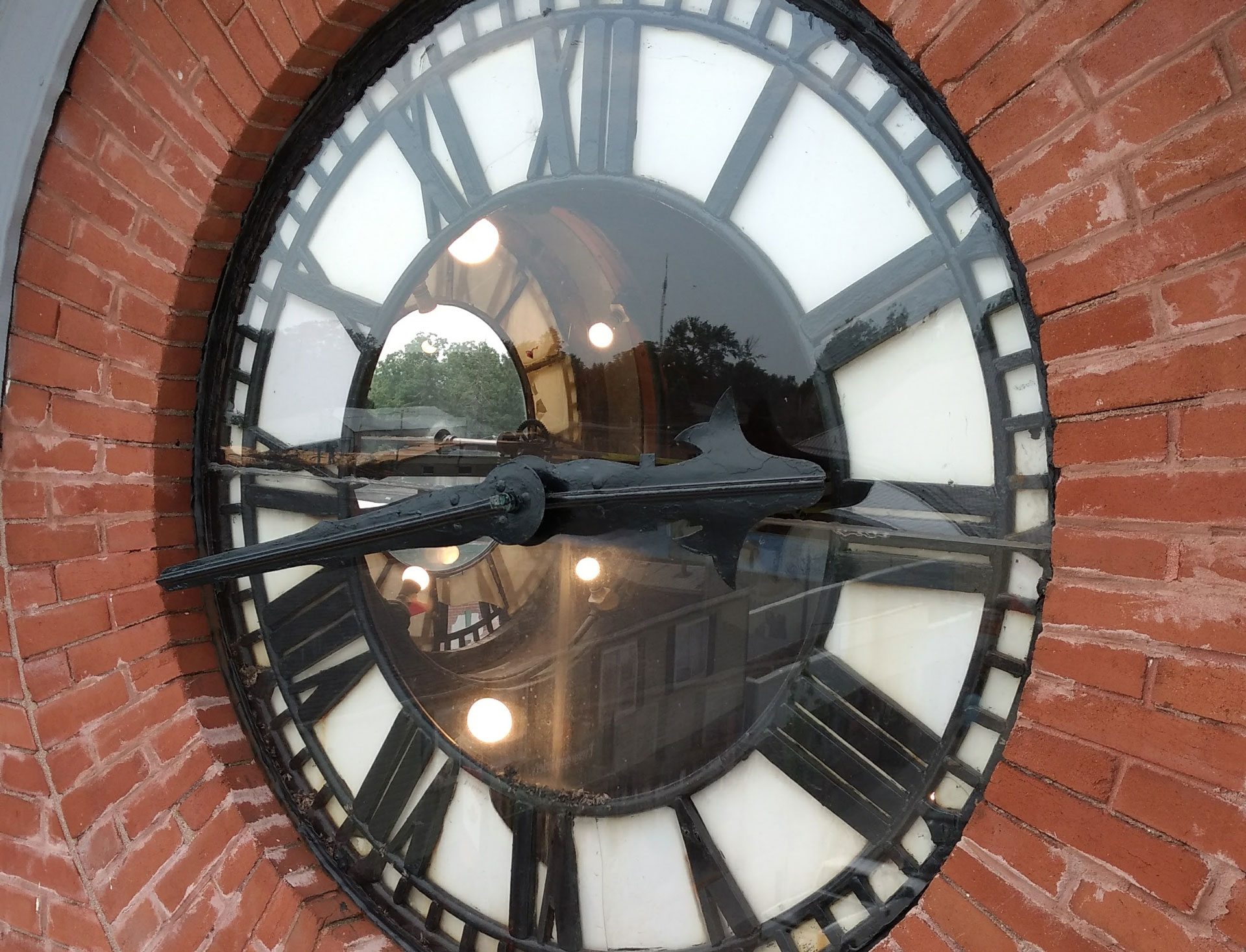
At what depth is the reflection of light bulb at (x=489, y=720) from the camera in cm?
135

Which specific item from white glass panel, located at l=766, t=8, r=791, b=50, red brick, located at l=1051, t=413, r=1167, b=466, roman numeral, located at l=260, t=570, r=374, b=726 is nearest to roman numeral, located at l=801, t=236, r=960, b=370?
red brick, located at l=1051, t=413, r=1167, b=466

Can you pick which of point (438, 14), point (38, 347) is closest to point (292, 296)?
point (38, 347)

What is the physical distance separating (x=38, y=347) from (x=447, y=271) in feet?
2.52

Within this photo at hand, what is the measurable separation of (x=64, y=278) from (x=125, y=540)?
0.48 metres

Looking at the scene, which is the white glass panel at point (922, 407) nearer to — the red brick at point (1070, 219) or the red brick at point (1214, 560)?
the red brick at point (1070, 219)

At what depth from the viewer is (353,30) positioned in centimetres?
127

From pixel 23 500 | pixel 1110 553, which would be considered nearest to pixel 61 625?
pixel 23 500

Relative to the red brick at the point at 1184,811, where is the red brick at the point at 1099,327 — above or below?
above

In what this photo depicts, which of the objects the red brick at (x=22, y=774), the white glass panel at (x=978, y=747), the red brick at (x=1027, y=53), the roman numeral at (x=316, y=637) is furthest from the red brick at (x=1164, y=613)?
the red brick at (x=22, y=774)

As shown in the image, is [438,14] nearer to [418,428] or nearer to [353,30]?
[353,30]

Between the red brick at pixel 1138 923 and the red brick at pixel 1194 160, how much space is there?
28.7 inches

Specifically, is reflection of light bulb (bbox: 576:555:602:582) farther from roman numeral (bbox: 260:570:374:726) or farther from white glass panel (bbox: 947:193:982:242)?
white glass panel (bbox: 947:193:982:242)

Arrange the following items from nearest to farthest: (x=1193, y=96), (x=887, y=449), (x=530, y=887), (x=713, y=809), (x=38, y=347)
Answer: (x=1193, y=96)
(x=887, y=449)
(x=713, y=809)
(x=530, y=887)
(x=38, y=347)

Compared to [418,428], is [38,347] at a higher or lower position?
higher
